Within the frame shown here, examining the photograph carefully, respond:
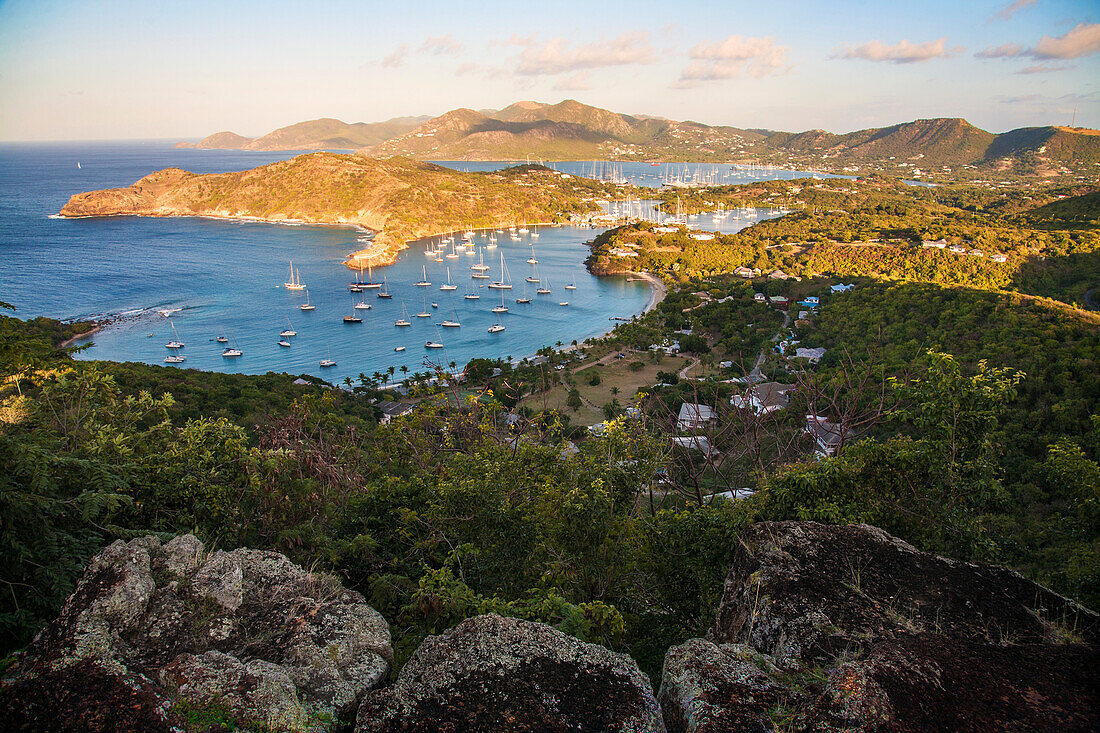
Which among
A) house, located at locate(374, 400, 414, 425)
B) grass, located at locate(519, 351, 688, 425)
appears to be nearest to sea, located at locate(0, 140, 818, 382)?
house, located at locate(374, 400, 414, 425)

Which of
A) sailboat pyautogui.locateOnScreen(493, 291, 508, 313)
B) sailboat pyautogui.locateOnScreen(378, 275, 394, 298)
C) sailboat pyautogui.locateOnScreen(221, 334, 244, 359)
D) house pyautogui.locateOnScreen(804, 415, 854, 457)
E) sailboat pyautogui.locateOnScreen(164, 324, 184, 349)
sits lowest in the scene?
sailboat pyautogui.locateOnScreen(221, 334, 244, 359)

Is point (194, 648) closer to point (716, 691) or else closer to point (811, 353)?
point (716, 691)

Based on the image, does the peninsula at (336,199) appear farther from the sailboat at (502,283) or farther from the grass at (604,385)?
the grass at (604,385)

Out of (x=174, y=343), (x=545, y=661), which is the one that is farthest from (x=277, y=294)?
(x=545, y=661)

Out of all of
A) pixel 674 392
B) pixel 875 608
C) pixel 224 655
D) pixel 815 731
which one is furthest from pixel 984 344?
pixel 224 655

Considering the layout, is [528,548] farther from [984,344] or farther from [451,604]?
[984,344]

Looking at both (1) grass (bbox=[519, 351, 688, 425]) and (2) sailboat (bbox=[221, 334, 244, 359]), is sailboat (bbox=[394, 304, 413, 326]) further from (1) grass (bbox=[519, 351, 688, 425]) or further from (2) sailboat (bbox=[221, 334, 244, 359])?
(1) grass (bbox=[519, 351, 688, 425])

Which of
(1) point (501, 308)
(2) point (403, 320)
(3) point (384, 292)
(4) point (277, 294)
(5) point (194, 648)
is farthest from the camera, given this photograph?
(3) point (384, 292)
